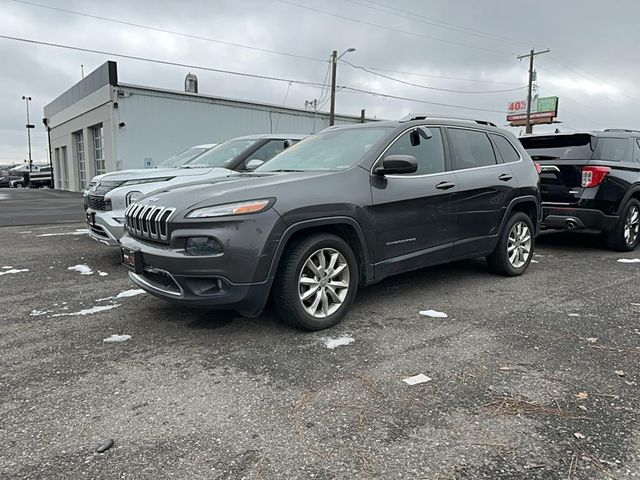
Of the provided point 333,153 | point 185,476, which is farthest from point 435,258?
point 185,476

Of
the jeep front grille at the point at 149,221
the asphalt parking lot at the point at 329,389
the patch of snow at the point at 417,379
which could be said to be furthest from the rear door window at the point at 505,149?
the jeep front grille at the point at 149,221

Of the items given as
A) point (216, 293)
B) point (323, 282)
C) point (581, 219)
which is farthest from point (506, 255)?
point (216, 293)

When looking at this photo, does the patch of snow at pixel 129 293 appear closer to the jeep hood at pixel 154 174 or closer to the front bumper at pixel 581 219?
the jeep hood at pixel 154 174

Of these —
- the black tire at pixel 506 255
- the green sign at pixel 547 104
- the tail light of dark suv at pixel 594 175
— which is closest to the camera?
the black tire at pixel 506 255

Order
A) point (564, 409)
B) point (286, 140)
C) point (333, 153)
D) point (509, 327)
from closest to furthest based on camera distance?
Answer: point (564, 409), point (509, 327), point (333, 153), point (286, 140)

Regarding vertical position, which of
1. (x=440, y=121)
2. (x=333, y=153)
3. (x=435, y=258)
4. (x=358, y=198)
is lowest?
(x=435, y=258)

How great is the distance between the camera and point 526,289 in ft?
17.4

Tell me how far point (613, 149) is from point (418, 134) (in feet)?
13.9

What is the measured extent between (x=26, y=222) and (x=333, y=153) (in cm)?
1075

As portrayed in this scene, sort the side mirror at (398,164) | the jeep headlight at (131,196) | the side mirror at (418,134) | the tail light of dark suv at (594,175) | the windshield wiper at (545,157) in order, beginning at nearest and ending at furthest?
the side mirror at (398,164)
the side mirror at (418,134)
the jeep headlight at (131,196)
the tail light of dark suv at (594,175)
the windshield wiper at (545,157)

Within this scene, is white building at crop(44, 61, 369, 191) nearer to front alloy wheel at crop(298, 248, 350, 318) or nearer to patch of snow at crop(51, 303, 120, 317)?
patch of snow at crop(51, 303, 120, 317)

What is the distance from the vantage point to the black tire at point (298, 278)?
3.71 metres

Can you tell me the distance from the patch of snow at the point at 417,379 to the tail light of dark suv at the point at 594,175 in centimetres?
531

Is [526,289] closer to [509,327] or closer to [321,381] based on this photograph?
[509,327]
